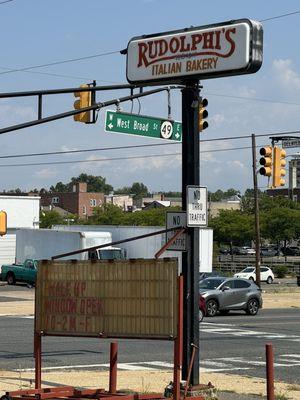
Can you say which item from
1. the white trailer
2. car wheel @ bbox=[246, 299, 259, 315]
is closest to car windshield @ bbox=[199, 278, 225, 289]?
car wheel @ bbox=[246, 299, 259, 315]

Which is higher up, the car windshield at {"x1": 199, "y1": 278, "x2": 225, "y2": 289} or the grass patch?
the car windshield at {"x1": 199, "y1": 278, "x2": 225, "y2": 289}

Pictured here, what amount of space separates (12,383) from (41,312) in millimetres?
3159

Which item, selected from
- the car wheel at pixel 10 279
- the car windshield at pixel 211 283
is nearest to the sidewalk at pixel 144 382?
the car windshield at pixel 211 283

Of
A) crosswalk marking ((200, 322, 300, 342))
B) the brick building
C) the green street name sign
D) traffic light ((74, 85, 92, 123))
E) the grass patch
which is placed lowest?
crosswalk marking ((200, 322, 300, 342))

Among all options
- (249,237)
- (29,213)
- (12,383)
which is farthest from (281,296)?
(249,237)

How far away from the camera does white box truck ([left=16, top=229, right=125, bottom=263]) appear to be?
165ft

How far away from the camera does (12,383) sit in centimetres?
1512

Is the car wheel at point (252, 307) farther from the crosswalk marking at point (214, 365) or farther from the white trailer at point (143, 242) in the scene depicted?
the crosswalk marking at point (214, 365)

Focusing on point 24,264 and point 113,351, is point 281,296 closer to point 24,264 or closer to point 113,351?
point 24,264

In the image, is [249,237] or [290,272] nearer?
[290,272]

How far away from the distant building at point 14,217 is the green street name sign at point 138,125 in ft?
133

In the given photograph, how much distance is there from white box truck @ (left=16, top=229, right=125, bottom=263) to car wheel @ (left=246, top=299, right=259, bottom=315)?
13939 millimetres

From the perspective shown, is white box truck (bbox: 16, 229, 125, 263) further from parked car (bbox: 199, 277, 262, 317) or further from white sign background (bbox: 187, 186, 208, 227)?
white sign background (bbox: 187, 186, 208, 227)

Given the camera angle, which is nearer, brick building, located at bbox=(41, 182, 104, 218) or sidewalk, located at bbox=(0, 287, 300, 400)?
sidewalk, located at bbox=(0, 287, 300, 400)
